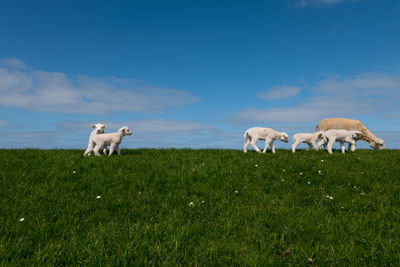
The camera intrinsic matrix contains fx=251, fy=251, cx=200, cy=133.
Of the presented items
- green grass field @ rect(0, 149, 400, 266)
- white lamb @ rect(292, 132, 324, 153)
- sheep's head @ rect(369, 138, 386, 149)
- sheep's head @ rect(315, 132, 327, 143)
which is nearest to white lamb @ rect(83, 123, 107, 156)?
green grass field @ rect(0, 149, 400, 266)

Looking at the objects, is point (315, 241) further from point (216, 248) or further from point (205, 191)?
point (205, 191)

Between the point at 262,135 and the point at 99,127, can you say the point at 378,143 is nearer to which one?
the point at 262,135

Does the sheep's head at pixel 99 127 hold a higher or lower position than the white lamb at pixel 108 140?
higher

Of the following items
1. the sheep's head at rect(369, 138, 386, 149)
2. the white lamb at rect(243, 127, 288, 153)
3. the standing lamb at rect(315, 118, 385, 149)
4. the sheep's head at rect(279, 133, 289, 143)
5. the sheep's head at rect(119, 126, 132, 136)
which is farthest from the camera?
the standing lamb at rect(315, 118, 385, 149)

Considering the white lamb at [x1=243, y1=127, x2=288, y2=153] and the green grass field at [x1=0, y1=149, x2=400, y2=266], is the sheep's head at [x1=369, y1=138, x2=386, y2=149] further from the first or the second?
the green grass field at [x1=0, y1=149, x2=400, y2=266]

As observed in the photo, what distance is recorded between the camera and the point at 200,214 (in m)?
5.64

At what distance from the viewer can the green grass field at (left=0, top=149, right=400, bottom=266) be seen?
406 centimetres

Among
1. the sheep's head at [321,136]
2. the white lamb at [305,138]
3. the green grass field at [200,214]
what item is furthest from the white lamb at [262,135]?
the green grass field at [200,214]

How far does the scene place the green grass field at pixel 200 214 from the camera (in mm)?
4059

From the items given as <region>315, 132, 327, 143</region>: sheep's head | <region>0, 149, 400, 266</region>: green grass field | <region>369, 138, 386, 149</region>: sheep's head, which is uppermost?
<region>315, 132, 327, 143</region>: sheep's head

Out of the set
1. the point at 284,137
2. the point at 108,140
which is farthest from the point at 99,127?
the point at 284,137

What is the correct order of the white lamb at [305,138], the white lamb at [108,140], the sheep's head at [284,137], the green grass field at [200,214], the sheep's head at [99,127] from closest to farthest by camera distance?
1. the green grass field at [200,214]
2. the white lamb at [108,140]
3. the sheep's head at [99,127]
4. the sheep's head at [284,137]
5. the white lamb at [305,138]

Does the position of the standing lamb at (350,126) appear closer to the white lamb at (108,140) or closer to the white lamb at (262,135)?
the white lamb at (262,135)

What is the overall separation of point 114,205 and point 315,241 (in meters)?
4.41
